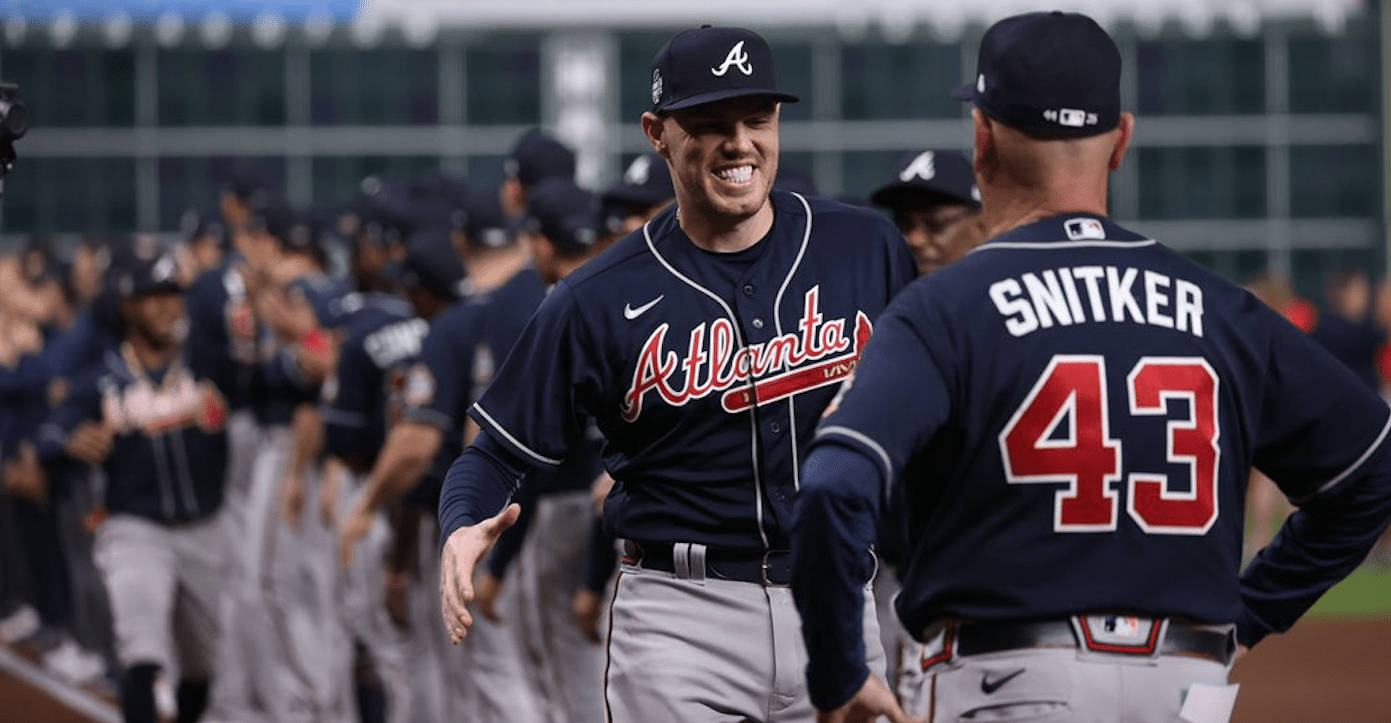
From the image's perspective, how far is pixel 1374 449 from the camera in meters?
3.83

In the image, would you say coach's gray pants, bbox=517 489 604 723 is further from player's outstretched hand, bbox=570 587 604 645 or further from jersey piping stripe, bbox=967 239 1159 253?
jersey piping stripe, bbox=967 239 1159 253

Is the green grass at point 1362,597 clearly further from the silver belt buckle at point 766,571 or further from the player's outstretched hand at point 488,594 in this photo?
the silver belt buckle at point 766,571

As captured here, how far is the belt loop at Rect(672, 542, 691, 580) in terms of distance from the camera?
486 cm

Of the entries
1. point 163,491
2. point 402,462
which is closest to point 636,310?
point 402,462

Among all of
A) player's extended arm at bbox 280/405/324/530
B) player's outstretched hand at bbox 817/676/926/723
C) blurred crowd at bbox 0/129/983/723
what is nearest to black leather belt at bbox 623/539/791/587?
player's outstretched hand at bbox 817/676/926/723

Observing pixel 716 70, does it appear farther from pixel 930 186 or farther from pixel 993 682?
pixel 930 186

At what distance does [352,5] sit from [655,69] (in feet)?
81.5

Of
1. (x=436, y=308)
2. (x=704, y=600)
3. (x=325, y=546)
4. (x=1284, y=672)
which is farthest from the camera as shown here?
(x=1284, y=672)

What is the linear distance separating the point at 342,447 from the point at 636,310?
5.29 metres

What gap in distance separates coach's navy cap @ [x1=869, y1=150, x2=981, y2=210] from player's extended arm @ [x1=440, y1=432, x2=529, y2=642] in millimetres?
2319

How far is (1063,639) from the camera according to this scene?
3613mm

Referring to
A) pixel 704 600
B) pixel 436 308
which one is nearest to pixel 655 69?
pixel 704 600

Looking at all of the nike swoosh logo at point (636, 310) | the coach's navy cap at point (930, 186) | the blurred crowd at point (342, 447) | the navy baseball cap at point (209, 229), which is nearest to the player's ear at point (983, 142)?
the nike swoosh logo at point (636, 310)

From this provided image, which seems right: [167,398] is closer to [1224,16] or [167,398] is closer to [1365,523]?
[1365,523]
